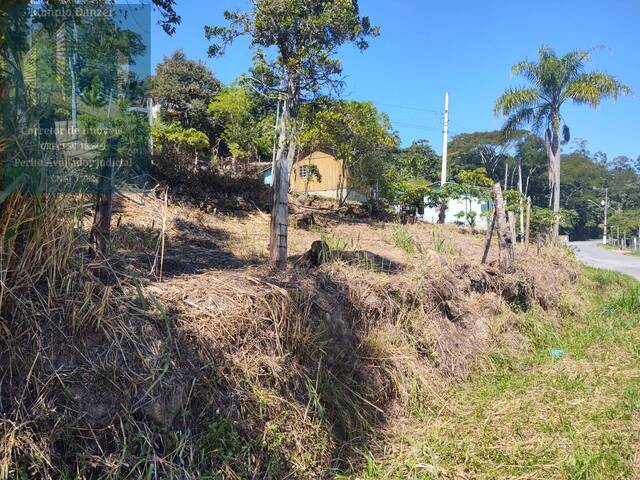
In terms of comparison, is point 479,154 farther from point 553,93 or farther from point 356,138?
point 356,138

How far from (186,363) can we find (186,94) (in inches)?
941

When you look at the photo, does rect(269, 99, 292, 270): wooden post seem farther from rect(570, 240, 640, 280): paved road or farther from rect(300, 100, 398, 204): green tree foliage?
rect(570, 240, 640, 280): paved road

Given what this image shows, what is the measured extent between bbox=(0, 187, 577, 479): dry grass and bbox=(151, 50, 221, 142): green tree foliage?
821 inches

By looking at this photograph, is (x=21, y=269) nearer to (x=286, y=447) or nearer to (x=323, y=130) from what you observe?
(x=286, y=447)

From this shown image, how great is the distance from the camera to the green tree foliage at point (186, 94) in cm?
2384

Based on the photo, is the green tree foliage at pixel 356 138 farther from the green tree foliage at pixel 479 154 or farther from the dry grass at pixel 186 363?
the green tree foliage at pixel 479 154

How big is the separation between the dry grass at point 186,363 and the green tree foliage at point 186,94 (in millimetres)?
20848

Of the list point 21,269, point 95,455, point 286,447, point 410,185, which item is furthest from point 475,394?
point 410,185

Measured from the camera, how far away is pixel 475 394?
4.27 meters

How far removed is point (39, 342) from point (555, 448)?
3123 millimetres

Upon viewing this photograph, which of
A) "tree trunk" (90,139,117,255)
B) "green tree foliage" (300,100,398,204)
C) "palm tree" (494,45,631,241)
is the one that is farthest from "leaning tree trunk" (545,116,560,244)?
"tree trunk" (90,139,117,255)

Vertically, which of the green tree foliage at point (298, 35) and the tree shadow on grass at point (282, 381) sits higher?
the green tree foliage at point (298, 35)

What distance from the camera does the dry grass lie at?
2129mm

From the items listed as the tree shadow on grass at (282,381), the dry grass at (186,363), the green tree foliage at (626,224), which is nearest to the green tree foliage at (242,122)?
the dry grass at (186,363)
